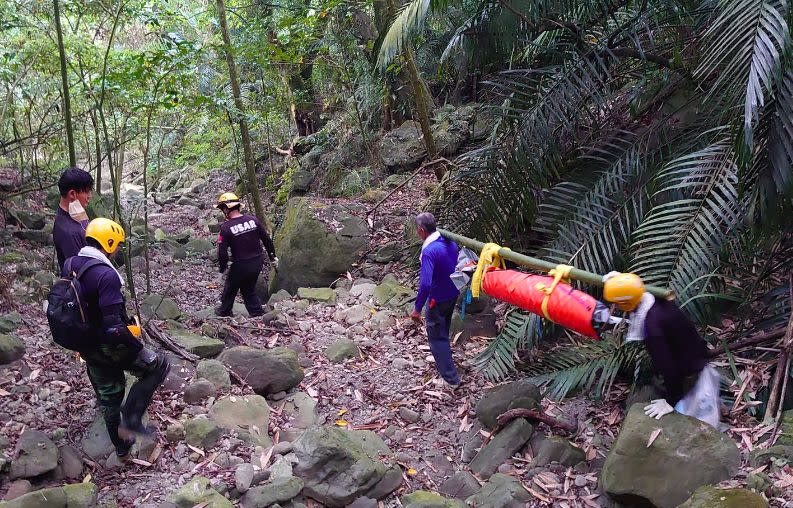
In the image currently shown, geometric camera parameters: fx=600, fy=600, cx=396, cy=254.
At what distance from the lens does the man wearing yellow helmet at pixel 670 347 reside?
11.1ft

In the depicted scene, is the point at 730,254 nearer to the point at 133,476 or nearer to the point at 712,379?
the point at 712,379

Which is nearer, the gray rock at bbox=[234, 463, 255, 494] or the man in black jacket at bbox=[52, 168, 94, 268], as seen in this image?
the gray rock at bbox=[234, 463, 255, 494]

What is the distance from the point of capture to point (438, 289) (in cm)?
529

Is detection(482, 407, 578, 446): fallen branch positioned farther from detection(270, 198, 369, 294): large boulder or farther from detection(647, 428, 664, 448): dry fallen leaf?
detection(270, 198, 369, 294): large boulder

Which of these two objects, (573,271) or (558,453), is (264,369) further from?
(573,271)

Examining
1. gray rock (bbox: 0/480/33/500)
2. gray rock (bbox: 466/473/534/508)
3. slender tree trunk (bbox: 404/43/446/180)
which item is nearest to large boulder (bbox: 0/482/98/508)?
gray rock (bbox: 0/480/33/500)

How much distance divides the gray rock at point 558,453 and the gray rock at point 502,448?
16 cm

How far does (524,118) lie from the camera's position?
603 cm

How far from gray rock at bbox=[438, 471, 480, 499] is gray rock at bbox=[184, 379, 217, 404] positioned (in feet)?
6.59

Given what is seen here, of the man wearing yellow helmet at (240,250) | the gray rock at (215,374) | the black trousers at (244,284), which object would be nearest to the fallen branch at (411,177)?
the man wearing yellow helmet at (240,250)

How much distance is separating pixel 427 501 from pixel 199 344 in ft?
9.24

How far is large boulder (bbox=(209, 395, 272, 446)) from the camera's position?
4531 mm

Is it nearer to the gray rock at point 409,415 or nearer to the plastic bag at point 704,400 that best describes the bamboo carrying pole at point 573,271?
the plastic bag at point 704,400

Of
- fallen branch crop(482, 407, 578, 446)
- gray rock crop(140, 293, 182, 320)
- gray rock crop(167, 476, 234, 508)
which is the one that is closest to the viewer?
gray rock crop(167, 476, 234, 508)
